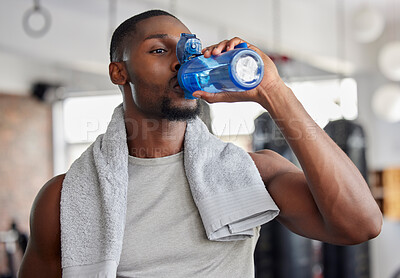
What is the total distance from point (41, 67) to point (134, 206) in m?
3.86

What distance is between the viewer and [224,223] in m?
0.90

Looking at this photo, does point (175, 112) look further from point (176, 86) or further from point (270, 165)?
point (270, 165)

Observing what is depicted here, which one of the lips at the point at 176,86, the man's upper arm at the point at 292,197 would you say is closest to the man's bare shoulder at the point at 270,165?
the man's upper arm at the point at 292,197

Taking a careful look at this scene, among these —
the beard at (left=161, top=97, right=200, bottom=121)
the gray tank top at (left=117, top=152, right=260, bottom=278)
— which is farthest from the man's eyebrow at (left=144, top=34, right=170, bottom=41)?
the gray tank top at (left=117, top=152, right=260, bottom=278)

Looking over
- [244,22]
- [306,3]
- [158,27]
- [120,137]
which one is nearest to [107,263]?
[120,137]

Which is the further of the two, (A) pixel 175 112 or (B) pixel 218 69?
(A) pixel 175 112

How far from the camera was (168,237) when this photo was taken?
91cm

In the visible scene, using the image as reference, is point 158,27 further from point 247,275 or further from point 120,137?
point 247,275

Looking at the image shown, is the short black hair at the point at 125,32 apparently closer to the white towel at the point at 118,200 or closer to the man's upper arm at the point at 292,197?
the white towel at the point at 118,200

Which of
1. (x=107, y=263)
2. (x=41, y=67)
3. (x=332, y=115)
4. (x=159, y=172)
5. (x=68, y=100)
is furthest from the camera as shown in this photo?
(x=68, y=100)

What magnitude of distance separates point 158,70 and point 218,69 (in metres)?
0.19

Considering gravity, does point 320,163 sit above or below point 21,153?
above

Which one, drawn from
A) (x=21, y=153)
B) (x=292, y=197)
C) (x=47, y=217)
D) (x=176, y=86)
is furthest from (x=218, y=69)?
(x=21, y=153)

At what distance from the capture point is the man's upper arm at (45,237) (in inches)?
36.8
